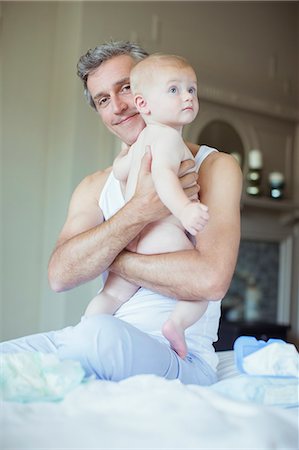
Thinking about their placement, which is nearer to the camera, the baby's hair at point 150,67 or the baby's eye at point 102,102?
the baby's hair at point 150,67

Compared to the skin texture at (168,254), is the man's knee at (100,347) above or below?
below

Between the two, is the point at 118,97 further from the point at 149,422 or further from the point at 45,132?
the point at 45,132

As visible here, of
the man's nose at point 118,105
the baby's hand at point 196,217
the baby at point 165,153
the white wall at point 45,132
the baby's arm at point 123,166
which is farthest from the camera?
the white wall at point 45,132

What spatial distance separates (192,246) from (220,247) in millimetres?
85

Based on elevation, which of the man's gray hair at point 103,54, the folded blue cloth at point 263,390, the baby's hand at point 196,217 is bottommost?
the folded blue cloth at point 263,390

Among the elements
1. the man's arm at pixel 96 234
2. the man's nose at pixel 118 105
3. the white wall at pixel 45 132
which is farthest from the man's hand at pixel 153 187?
the white wall at pixel 45 132

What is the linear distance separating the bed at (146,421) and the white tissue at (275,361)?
7.0 inches

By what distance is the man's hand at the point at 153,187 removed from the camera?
138 centimetres

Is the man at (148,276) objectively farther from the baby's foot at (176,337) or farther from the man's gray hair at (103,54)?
the man's gray hair at (103,54)

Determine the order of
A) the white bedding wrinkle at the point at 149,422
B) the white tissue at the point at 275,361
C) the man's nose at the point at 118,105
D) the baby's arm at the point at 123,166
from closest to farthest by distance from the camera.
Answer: the white bedding wrinkle at the point at 149,422 → the white tissue at the point at 275,361 → the baby's arm at the point at 123,166 → the man's nose at the point at 118,105

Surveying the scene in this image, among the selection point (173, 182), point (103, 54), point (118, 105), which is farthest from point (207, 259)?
point (103, 54)

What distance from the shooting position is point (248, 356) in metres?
1.10

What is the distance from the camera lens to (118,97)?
69.1 inches

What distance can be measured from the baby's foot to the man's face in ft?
2.17
